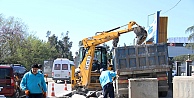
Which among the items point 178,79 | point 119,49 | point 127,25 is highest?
point 127,25

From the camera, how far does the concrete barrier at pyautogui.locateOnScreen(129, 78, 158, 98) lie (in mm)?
12672

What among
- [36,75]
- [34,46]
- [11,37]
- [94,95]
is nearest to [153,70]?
[94,95]

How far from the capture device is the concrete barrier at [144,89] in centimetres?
1267

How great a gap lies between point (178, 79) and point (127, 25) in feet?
23.7

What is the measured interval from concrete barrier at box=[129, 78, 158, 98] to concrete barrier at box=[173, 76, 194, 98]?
1480 mm

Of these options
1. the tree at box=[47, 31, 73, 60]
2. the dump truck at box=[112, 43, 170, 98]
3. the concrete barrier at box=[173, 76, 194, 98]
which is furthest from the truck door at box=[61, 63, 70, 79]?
the tree at box=[47, 31, 73, 60]

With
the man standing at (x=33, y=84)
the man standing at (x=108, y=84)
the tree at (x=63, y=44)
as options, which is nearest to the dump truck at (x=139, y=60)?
the man standing at (x=108, y=84)

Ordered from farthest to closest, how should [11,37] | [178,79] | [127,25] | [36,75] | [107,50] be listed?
[11,37] → [107,50] → [127,25] → [178,79] → [36,75]

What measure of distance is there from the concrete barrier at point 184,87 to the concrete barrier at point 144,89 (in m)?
1.48

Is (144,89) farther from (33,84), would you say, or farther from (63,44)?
(63,44)

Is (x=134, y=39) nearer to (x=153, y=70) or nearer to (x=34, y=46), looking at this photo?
(x=153, y=70)

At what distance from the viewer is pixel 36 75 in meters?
9.00

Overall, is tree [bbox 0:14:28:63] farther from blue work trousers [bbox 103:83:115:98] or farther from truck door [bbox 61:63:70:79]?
blue work trousers [bbox 103:83:115:98]

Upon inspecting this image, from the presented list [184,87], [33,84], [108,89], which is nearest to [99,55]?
[108,89]
